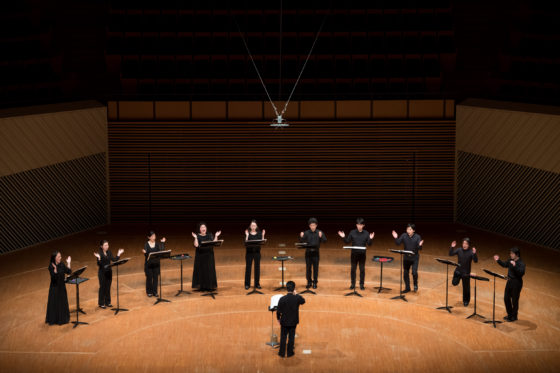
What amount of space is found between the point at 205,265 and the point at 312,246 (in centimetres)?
204

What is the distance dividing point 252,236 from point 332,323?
8.29ft

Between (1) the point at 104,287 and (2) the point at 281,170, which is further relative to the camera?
(2) the point at 281,170

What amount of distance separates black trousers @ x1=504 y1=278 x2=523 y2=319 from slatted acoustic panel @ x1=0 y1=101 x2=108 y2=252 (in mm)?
10591

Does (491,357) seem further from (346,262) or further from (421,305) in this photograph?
(346,262)

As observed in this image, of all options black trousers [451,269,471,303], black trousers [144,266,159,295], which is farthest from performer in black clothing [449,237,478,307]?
black trousers [144,266,159,295]

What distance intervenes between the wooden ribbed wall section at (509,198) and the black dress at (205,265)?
302 inches

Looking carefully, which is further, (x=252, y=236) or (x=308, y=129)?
(x=308, y=129)

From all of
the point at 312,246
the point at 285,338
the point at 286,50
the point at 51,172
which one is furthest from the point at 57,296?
the point at 286,50

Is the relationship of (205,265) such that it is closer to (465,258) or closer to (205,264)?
(205,264)

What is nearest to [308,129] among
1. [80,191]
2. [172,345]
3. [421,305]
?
[80,191]

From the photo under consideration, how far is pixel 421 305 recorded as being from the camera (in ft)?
44.6

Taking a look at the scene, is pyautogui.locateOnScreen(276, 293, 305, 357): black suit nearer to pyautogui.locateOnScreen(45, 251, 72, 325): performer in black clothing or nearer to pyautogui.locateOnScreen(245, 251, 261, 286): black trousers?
pyautogui.locateOnScreen(245, 251, 261, 286): black trousers

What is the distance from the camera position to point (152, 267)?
547 inches

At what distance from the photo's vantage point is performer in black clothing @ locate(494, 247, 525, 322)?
40.7 feet
